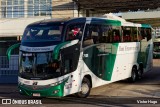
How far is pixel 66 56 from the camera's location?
1359cm

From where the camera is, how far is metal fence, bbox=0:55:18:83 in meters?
21.2

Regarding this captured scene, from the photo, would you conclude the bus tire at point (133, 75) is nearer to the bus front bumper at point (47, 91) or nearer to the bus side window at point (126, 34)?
the bus side window at point (126, 34)

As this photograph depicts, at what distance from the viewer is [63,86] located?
44.0 ft

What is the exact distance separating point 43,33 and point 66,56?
1.33 metres

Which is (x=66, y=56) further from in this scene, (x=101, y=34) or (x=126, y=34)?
(x=126, y=34)

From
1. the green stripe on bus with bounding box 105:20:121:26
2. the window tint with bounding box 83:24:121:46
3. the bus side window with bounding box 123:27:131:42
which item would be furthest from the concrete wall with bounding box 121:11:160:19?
the window tint with bounding box 83:24:121:46

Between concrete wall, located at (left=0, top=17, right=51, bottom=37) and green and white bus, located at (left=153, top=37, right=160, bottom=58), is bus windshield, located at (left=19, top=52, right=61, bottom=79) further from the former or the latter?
green and white bus, located at (left=153, top=37, right=160, bottom=58)

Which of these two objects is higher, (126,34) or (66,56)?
(126,34)

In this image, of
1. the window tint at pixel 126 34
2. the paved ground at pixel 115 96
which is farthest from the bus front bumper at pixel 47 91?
the window tint at pixel 126 34

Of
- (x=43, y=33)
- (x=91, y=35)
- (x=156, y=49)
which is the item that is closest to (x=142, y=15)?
(x=156, y=49)

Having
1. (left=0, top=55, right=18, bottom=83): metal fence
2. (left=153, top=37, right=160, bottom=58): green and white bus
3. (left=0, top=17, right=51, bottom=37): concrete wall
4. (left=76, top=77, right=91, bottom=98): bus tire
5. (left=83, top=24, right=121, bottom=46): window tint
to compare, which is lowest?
(left=153, top=37, right=160, bottom=58): green and white bus

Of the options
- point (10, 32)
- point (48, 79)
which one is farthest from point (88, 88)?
point (10, 32)

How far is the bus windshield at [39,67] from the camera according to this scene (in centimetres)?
1340

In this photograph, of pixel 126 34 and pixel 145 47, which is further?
pixel 145 47
